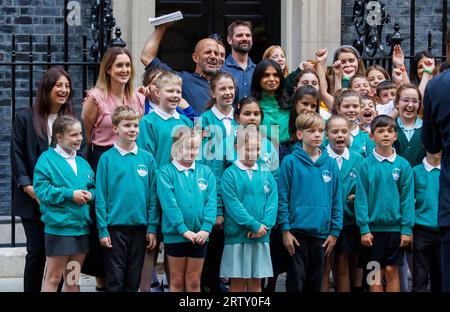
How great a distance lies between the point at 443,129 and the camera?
22.5ft

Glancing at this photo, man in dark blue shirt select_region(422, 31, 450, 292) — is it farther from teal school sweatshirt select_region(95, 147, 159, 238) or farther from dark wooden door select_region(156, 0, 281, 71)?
dark wooden door select_region(156, 0, 281, 71)

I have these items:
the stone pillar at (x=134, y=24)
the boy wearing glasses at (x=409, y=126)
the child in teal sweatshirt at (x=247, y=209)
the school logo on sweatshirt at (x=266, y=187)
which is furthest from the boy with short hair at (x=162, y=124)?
the stone pillar at (x=134, y=24)

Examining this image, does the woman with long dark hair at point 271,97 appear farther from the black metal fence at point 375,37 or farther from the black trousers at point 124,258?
the black metal fence at point 375,37

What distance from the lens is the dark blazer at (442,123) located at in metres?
6.82

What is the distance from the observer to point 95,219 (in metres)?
8.24

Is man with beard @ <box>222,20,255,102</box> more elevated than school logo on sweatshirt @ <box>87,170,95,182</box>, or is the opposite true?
man with beard @ <box>222,20,255,102</box>

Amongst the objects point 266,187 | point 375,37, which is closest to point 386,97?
point 375,37

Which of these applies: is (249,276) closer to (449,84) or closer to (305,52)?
(449,84)

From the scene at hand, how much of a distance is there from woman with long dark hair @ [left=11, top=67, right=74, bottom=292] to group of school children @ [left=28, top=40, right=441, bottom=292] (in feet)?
0.87

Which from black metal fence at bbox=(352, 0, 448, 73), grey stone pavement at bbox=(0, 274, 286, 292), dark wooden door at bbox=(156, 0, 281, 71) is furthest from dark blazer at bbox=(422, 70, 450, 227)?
dark wooden door at bbox=(156, 0, 281, 71)

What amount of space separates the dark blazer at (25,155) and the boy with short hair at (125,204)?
0.51 meters

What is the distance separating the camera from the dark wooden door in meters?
12.0
